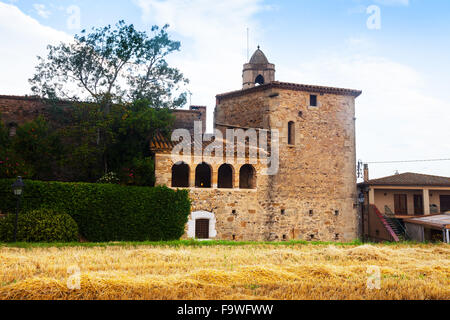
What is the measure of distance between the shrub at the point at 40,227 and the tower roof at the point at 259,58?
58.8 ft

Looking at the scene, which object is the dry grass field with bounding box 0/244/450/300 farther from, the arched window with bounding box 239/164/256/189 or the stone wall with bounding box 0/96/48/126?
the stone wall with bounding box 0/96/48/126

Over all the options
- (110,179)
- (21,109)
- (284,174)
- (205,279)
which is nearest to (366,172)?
(284,174)

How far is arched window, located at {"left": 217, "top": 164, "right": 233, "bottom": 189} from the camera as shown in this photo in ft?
67.2

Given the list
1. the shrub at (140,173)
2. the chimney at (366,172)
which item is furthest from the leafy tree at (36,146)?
the chimney at (366,172)

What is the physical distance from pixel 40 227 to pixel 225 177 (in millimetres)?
9973

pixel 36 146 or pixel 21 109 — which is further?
pixel 21 109

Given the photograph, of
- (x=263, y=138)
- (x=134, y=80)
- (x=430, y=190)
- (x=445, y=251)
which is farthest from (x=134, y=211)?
(x=430, y=190)

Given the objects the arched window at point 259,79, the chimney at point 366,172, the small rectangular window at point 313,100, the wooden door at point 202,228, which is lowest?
the wooden door at point 202,228

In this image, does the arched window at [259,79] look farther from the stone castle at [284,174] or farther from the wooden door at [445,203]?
the wooden door at [445,203]

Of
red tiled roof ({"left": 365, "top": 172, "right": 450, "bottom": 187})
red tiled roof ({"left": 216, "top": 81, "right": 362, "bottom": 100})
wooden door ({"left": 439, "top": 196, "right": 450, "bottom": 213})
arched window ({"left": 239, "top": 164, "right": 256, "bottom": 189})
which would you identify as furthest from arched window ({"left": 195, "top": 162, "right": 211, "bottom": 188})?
wooden door ({"left": 439, "top": 196, "right": 450, "bottom": 213})

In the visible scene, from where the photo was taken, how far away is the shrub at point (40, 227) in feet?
44.4

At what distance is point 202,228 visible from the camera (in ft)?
58.2

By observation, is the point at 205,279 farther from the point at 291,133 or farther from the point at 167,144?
the point at 291,133
